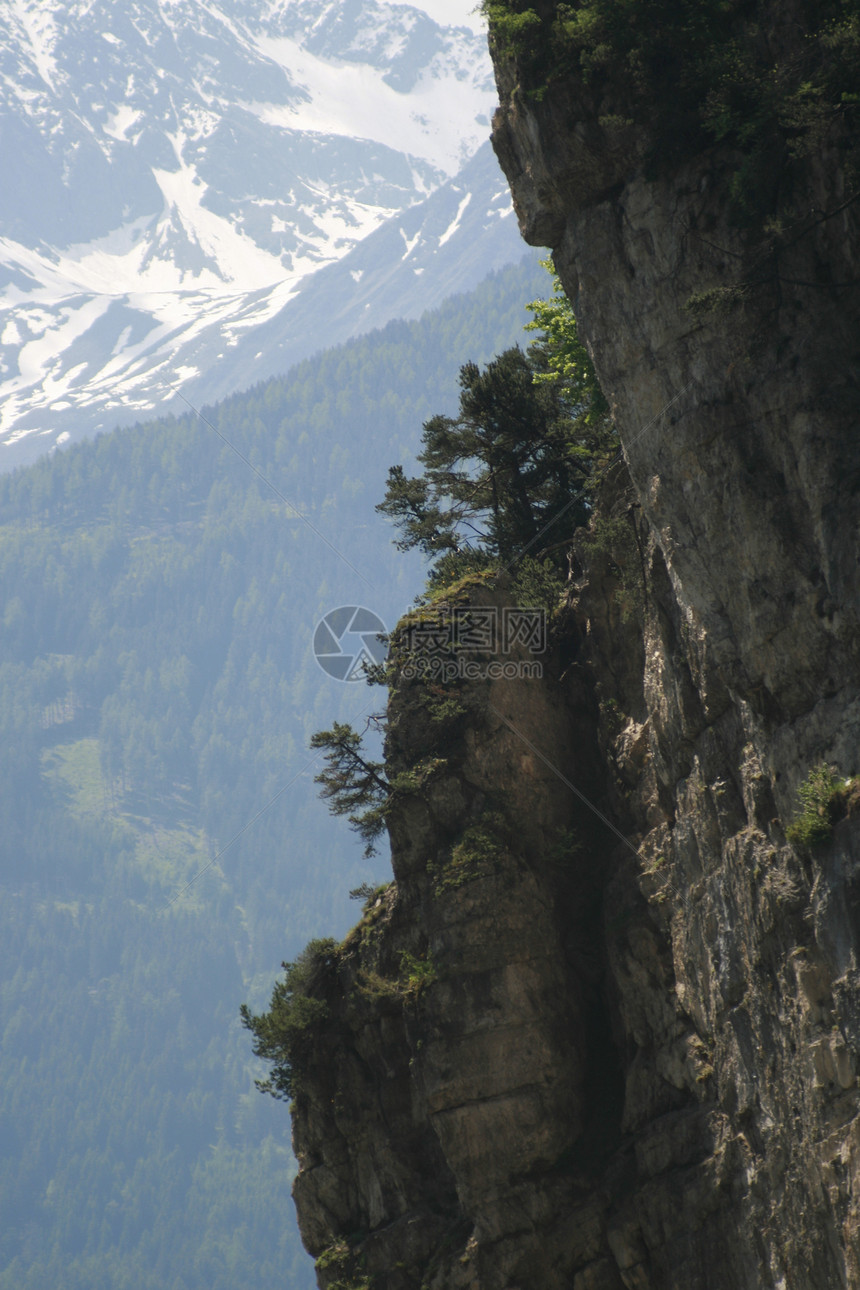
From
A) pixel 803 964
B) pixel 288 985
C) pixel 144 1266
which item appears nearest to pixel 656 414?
pixel 803 964

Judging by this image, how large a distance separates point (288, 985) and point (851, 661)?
18.5 meters

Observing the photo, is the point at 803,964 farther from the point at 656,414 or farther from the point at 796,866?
the point at 656,414

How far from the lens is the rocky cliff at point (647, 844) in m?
17.5

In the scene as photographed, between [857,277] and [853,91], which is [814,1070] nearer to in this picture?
[857,277]

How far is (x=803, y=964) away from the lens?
17.3m

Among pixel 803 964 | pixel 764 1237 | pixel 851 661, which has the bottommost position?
pixel 764 1237

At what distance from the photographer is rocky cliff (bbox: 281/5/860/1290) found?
17.5 meters

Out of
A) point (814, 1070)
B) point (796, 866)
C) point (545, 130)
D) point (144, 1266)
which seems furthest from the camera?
point (144, 1266)

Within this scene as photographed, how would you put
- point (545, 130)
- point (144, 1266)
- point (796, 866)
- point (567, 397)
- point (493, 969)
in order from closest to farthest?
point (796, 866) < point (545, 130) < point (493, 969) < point (567, 397) < point (144, 1266)

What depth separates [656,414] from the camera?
20547 mm

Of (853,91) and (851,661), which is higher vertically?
(853,91)

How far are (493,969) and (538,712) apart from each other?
253 inches

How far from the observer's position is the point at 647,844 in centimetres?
2492

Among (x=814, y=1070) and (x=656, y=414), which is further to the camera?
(x=656, y=414)
